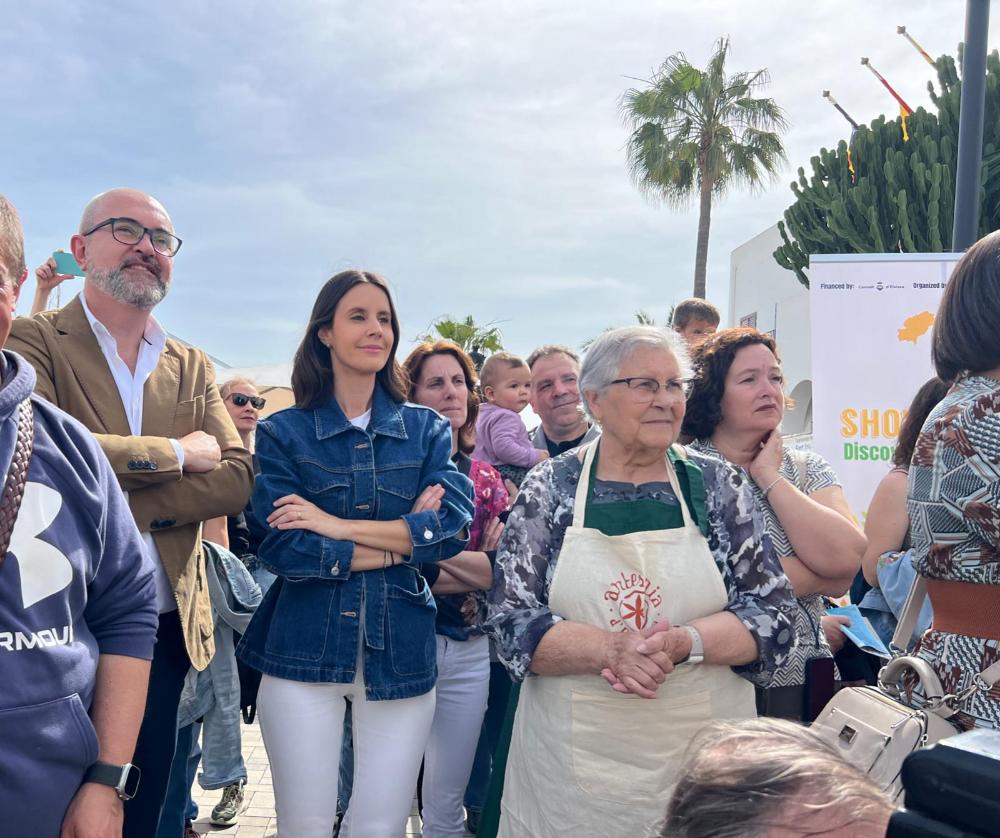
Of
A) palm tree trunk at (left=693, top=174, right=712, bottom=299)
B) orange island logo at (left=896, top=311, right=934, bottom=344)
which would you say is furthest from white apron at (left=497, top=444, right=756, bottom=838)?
palm tree trunk at (left=693, top=174, right=712, bottom=299)

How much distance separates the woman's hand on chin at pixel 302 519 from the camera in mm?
2799

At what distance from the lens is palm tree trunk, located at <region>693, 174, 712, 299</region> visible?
23.9 metres

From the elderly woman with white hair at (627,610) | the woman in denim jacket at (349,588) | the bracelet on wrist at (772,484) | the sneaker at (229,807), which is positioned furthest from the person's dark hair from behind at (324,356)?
the sneaker at (229,807)

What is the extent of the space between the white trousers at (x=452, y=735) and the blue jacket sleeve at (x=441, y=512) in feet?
2.35

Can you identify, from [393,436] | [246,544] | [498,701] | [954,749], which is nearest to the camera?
[954,749]

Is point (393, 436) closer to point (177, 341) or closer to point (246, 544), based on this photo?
point (177, 341)

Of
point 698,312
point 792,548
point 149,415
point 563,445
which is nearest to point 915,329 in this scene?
point 698,312

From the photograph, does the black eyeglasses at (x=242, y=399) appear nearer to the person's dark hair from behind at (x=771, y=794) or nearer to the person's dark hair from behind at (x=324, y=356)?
the person's dark hair from behind at (x=324, y=356)

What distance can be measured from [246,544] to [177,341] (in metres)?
1.76

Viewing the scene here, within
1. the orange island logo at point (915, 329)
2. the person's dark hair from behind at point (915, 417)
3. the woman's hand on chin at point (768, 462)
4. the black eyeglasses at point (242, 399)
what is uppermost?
the orange island logo at point (915, 329)

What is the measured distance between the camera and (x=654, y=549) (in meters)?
2.48

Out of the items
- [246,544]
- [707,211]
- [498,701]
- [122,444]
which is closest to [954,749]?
[122,444]

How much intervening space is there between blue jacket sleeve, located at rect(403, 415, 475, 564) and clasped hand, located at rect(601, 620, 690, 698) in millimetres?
790

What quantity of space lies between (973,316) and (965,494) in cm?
44
